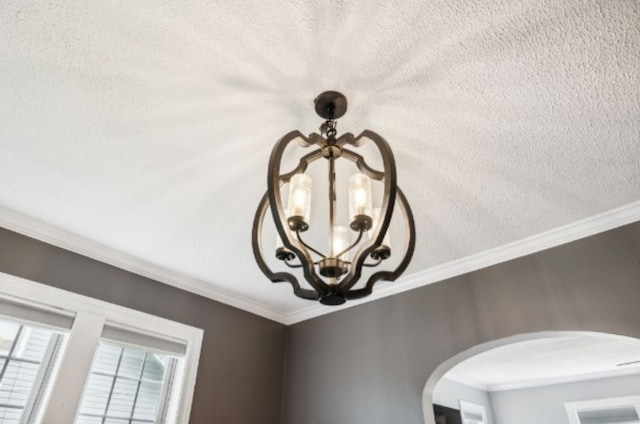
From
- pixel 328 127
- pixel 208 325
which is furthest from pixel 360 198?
pixel 208 325

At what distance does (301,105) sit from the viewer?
1.67 m

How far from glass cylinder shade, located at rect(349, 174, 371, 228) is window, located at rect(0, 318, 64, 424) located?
89.1 inches

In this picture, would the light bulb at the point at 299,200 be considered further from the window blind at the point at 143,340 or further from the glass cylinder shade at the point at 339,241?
the window blind at the point at 143,340

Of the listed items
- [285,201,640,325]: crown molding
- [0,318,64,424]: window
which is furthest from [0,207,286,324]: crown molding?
[285,201,640,325]: crown molding

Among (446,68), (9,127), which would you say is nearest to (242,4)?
(446,68)

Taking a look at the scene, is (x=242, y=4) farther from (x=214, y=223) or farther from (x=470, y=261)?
(x=470, y=261)

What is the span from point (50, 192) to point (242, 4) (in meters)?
1.67

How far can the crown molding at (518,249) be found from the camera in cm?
226

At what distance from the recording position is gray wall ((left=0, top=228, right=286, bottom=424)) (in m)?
2.48

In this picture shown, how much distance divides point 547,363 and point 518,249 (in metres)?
Result: 3.71

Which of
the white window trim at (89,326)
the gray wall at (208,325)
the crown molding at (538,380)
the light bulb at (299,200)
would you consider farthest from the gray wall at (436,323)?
the crown molding at (538,380)

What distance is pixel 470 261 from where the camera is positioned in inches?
108

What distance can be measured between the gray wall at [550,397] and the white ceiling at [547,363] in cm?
11

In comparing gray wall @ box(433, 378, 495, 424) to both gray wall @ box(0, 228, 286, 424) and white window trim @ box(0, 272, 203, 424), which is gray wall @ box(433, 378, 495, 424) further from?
white window trim @ box(0, 272, 203, 424)
